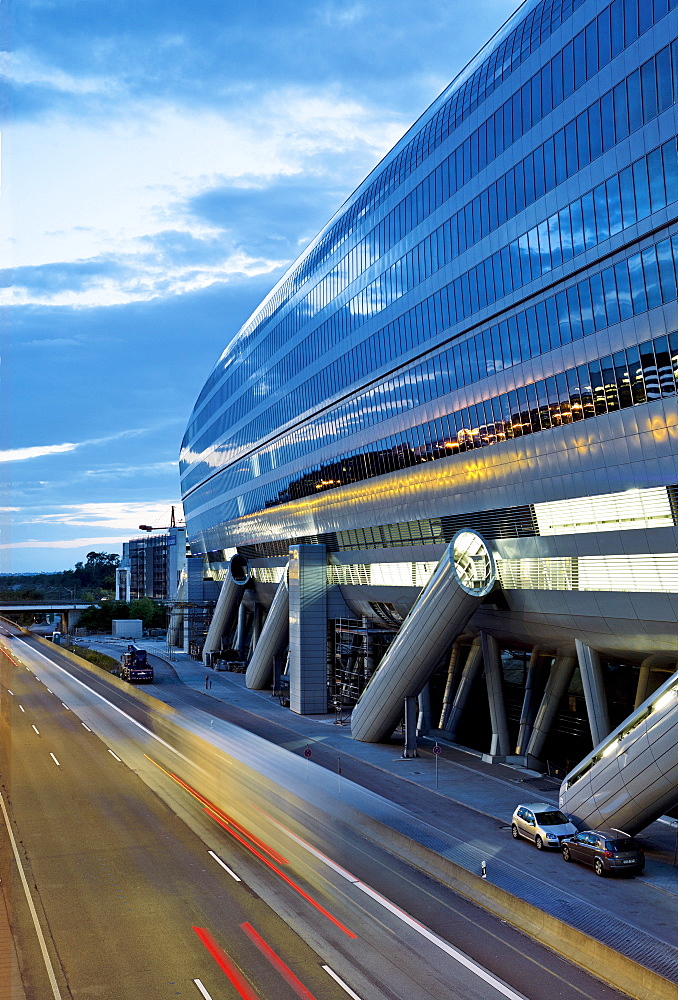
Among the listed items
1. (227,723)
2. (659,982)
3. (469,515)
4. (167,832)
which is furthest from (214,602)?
(659,982)

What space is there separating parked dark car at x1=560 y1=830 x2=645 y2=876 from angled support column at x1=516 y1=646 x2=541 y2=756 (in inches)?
658

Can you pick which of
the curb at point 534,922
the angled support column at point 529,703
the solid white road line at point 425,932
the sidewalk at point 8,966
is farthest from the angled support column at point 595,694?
the sidewalk at point 8,966

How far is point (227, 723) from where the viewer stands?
5634 cm

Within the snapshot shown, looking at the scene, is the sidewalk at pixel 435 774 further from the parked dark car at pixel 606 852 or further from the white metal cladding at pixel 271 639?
the white metal cladding at pixel 271 639

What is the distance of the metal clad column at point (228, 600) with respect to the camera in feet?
313

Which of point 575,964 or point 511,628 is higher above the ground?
point 511,628

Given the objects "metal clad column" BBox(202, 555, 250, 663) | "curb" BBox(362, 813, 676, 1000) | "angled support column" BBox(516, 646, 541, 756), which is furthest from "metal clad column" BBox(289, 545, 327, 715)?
"curb" BBox(362, 813, 676, 1000)

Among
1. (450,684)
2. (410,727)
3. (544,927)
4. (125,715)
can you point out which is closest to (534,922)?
(544,927)

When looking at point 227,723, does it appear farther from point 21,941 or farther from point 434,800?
point 21,941

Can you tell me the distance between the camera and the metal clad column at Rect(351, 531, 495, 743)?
41.2 m

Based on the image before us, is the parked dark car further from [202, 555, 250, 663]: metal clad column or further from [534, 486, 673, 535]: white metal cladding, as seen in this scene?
[202, 555, 250, 663]: metal clad column

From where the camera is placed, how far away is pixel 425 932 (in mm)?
21656

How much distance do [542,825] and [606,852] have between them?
3.12m

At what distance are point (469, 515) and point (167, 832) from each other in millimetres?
20404
